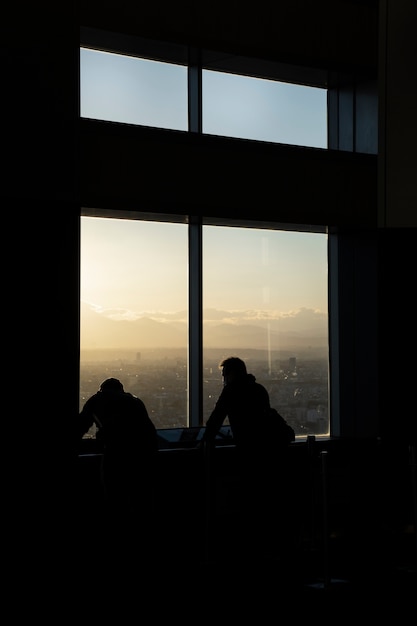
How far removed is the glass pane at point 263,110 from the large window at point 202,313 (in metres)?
1.41

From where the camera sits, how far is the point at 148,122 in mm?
11336

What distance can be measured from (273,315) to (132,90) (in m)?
3.84

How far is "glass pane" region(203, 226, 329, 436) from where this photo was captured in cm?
1192

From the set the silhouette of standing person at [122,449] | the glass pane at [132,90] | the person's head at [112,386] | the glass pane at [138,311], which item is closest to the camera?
the silhouette of standing person at [122,449]

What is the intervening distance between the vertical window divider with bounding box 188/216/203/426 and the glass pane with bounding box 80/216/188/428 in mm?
81

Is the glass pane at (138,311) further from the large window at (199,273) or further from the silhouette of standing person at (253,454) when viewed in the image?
the silhouette of standing person at (253,454)

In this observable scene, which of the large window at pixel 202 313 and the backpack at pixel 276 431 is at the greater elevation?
the large window at pixel 202 313

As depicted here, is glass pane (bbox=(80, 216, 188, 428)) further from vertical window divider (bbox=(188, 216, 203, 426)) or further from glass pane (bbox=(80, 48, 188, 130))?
glass pane (bbox=(80, 48, 188, 130))

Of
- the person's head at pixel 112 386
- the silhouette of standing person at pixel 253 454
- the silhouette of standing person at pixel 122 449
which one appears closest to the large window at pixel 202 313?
the person's head at pixel 112 386

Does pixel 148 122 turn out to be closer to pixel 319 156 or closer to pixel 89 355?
pixel 319 156

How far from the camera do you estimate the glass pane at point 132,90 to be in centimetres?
1096

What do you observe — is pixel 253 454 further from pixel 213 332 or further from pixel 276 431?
pixel 213 332

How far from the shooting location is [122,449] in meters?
7.73

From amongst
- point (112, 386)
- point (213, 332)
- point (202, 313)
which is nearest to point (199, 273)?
point (202, 313)
